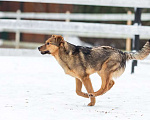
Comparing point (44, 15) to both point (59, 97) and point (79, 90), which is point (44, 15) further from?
point (79, 90)

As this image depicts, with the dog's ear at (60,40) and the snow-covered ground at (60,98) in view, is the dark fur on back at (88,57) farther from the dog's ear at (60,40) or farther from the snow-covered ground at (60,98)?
the snow-covered ground at (60,98)

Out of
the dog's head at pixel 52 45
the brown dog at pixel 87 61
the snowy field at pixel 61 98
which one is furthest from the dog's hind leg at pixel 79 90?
the dog's head at pixel 52 45

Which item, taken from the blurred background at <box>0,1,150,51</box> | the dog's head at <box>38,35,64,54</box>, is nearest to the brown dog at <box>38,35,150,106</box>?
the dog's head at <box>38,35,64,54</box>

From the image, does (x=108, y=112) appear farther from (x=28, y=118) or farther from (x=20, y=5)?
(x=20, y=5)

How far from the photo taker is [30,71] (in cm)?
833

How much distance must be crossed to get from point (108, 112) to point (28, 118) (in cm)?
102

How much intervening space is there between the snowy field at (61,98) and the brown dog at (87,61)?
34cm

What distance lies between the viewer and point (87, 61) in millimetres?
5020

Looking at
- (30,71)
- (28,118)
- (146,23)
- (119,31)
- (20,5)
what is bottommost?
(28,118)

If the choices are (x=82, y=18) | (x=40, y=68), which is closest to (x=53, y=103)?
(x=40, y=68)

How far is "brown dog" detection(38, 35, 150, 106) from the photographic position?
195 inches

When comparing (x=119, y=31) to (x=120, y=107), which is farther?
(x=119, y=31)

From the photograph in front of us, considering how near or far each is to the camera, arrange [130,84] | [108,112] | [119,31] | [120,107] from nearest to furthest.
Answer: [108,112]
[120,107]
[130,84]
[119,31]

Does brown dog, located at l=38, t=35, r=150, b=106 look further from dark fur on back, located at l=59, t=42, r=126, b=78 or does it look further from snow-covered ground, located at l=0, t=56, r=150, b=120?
snow-covered ground, located at l=0, t=56, r=150, b=120
